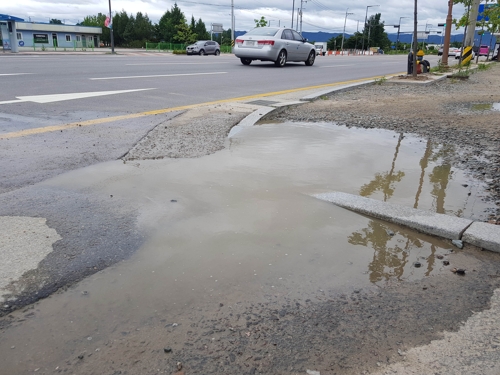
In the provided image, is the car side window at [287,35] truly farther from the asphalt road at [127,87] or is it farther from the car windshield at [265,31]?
the asphalt road at [127,87]

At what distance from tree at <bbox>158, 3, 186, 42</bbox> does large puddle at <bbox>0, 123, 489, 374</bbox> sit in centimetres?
8216

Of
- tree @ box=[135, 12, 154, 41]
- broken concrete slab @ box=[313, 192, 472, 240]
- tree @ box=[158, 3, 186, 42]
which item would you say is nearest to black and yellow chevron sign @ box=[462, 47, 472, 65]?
broken concrete slab @ box=[313, 192, 472, 240]

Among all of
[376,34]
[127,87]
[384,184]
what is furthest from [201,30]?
[384,184]

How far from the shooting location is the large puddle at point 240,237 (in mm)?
2057

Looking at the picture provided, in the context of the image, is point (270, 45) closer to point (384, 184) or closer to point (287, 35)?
point (287, 35)

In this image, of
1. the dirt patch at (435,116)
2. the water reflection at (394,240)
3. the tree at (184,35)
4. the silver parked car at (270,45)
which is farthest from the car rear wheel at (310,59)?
the tree at (184,35)

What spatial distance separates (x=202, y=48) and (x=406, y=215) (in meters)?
38.5

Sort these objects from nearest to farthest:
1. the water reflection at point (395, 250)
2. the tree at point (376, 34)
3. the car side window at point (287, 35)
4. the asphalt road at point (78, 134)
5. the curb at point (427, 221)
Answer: the water reflection at point (395, 250) → the asphalt road at point (78, 134) → the curb at point (427, 221) → the car side window at point (287, 35) → the tree at point (376, 34)

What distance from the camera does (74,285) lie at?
2.29 metres

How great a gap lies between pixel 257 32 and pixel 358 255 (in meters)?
16.0

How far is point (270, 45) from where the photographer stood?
16.6 m

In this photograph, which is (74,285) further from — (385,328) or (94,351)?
(385,328)

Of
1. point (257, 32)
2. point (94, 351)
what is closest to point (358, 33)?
point (257, 32)

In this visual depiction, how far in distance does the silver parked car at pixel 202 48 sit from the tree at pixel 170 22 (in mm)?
44087
